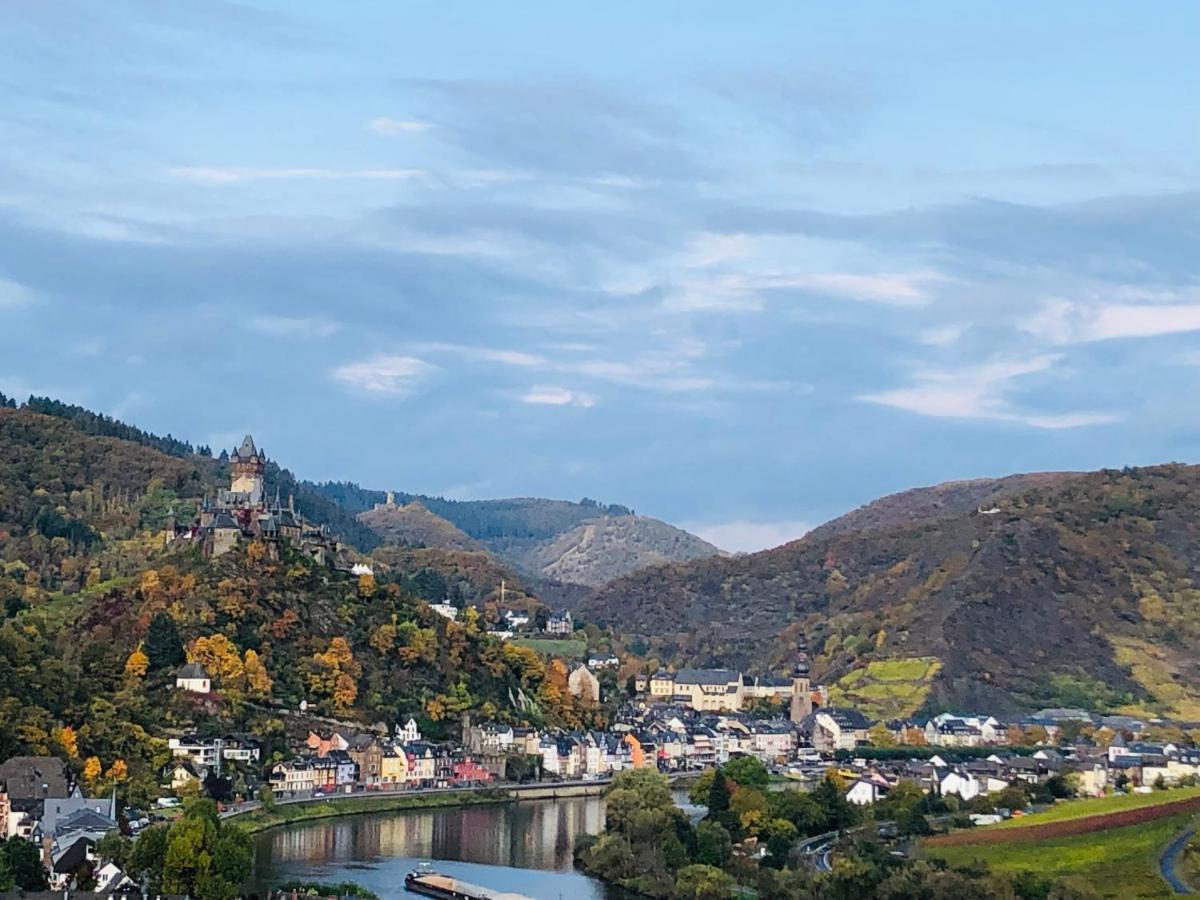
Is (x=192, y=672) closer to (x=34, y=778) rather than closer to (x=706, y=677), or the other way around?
(x=34, y=778)

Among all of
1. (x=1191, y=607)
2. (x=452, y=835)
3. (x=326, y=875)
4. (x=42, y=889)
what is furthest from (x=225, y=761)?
(x=1191, y=607)

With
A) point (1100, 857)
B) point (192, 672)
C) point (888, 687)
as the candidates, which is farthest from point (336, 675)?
point (888, 687)

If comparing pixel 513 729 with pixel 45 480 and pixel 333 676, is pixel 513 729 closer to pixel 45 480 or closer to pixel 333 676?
pixel 333 676

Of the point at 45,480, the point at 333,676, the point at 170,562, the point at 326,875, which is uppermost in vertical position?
the point at 45,480

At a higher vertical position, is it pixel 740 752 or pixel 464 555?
pixel 464 555

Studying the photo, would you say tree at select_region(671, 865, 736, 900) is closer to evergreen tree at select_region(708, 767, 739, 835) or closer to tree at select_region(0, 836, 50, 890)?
evergreen tree at select_region(708, 767, 739, 835)

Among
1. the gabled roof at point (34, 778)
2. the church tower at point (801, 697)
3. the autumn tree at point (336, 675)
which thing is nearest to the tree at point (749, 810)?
the gabled roof at point (34, 778)

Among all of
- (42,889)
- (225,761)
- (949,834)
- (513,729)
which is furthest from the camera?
(513,729)
